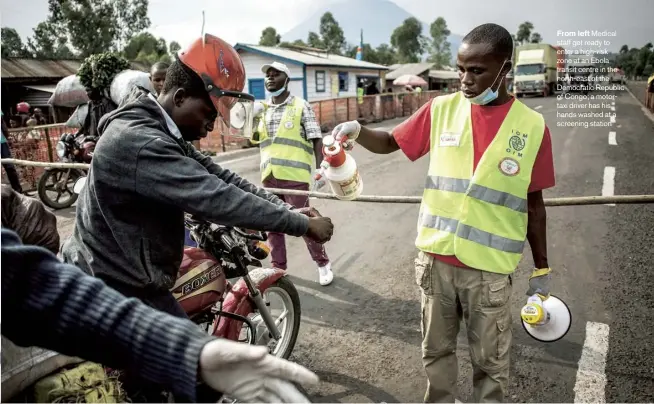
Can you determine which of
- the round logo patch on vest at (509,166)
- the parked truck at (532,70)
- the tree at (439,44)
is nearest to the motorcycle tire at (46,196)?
the round logo patch on vest at (509,166)

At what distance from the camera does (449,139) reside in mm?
2359

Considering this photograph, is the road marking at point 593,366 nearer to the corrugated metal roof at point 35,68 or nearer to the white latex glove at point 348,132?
the white latex glove at point 348,132

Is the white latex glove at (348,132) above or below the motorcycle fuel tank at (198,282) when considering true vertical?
above

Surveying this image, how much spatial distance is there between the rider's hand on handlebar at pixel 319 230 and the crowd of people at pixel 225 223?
13 millimetres

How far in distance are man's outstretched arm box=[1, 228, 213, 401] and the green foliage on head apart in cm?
530

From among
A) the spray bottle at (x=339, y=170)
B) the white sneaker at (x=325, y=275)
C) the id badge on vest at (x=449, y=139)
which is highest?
the id badge on vest at (x=449, y=139)

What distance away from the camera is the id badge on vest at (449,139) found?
7.65 ft

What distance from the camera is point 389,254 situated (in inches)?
205

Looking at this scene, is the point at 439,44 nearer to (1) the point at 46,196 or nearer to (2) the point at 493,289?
(1) the point at 46,196

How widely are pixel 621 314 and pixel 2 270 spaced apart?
13.8ft

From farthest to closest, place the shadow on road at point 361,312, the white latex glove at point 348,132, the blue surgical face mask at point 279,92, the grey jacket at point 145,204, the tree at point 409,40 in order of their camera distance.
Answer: the tree at point 409,40
the blue surgical face mask at point 279,92
the shadow on road at point 361,312
the white latex glove at point 348,132
the grey jacket at point 145,204

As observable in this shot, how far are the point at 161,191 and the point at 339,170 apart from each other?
1174mm

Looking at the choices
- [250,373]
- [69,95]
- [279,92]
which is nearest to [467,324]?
[250,373]

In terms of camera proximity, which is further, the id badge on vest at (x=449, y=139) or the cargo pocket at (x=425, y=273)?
the cargo pocket at (x=425, y=273)
